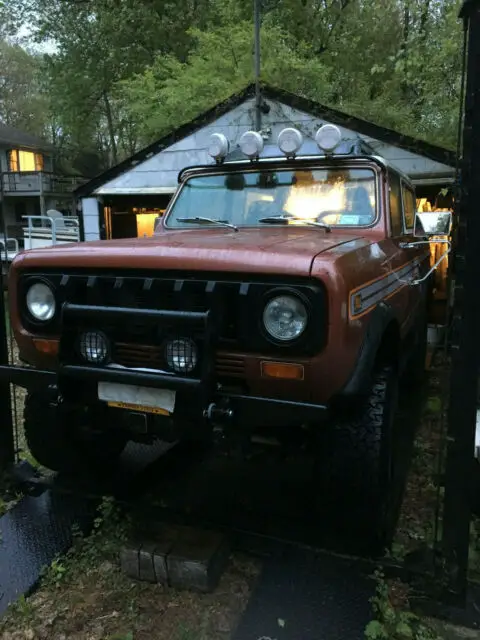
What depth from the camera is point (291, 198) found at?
147 inches

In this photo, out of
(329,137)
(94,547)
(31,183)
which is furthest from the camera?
(31,183)

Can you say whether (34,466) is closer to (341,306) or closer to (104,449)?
(104,449)

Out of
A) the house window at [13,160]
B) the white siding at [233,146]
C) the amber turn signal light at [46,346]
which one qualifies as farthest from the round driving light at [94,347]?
the house window at [13,160]

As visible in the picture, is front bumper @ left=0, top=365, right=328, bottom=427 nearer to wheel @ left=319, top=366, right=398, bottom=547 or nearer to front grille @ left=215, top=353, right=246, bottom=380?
front grille @ left=215, top=353, right=246, bottom=380

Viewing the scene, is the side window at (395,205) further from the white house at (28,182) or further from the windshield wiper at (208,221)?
the white house at (28,182)

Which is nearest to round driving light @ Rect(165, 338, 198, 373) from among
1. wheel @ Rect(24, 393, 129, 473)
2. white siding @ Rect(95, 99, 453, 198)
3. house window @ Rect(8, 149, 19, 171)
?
wheel @ Rect(24, 393, 129, 473)

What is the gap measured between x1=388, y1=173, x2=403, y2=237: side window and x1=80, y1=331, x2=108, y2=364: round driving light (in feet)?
7.16

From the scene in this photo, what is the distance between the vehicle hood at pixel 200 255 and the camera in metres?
2.37

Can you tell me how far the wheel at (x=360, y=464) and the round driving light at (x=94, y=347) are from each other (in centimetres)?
119

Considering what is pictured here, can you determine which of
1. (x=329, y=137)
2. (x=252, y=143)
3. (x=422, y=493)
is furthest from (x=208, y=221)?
(x=422, y=493)

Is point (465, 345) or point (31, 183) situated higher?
point (31, 183)

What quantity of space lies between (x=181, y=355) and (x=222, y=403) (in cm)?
30

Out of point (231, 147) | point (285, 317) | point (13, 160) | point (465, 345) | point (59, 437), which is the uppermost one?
point (13, 160)

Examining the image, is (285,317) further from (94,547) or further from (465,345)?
(94,547)
